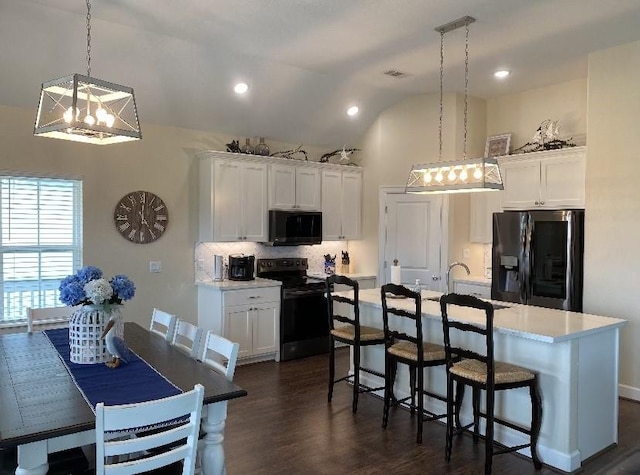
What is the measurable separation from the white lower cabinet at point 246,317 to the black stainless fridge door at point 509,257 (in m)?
2.44

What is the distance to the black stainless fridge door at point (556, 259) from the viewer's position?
4980 mm

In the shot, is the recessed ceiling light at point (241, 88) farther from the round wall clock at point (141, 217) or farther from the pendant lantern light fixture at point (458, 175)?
the pendant lantern light fixture at point (458, 175)

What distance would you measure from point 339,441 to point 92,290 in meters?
2.05

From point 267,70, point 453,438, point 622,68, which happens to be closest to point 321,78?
point 267,70

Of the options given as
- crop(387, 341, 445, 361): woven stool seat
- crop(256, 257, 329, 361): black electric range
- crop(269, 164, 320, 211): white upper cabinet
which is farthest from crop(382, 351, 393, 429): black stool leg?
crop(269, 164, 320, 211): white upper cabinet

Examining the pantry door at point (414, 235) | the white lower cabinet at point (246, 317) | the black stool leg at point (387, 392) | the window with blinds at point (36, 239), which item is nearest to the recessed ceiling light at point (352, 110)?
the pantry door at point (414, 235)

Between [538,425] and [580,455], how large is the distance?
13.9 inches

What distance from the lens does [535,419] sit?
328cm

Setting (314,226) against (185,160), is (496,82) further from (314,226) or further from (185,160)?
(185,160)

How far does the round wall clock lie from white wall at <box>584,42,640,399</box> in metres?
4.37

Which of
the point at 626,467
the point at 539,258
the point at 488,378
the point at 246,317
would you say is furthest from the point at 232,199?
the point at 626,467

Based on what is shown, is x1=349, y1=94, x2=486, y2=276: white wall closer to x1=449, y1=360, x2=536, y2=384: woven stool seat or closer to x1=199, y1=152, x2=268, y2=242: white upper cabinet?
x1=199, y1=152, x2=268, y2=242: white upper cabinet

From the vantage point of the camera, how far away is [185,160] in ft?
18.9

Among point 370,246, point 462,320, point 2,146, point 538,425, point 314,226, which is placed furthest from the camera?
point 370,246
